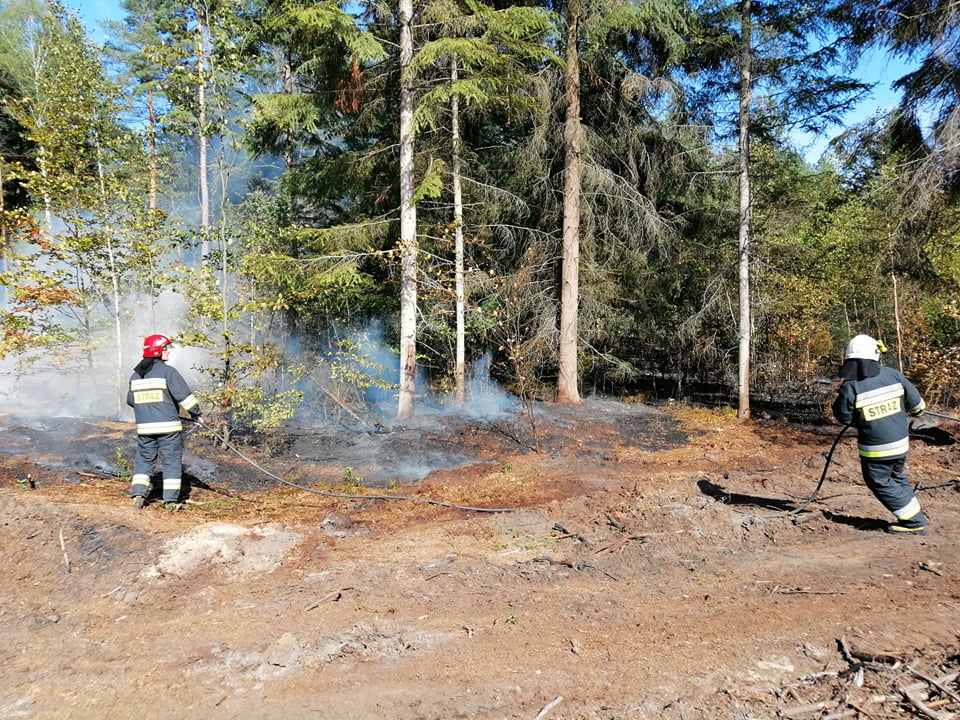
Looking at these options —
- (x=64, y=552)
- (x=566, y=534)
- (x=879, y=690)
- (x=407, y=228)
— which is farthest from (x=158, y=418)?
(x=407, y=228)

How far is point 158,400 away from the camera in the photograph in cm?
686

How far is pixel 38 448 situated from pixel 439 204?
9875 mm

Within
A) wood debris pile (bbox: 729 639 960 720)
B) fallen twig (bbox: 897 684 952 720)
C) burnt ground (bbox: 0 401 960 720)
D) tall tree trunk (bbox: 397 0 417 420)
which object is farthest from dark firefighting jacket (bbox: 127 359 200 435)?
fallen twig (bbox: 897 684 952 720)

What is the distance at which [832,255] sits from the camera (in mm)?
14672

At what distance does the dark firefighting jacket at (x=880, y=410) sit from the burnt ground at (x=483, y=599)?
92cm

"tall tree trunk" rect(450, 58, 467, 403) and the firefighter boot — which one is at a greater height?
"tall tree trunk" rect(450, 58, 467, 403)

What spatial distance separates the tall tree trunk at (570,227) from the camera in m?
15.5

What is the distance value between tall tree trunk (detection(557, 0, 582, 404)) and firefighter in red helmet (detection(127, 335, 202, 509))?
36.0 ft

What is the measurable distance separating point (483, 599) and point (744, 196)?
13.6m

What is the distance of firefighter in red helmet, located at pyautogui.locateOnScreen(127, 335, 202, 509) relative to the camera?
6.83 metres

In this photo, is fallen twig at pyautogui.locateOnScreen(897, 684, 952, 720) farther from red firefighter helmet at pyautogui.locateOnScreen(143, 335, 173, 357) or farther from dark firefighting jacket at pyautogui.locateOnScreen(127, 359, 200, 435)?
red firefighter helmet at pyautogui.locateOnScreen(143, 335, 173, 357)

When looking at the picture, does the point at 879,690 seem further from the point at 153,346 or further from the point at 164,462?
the point at 153,346

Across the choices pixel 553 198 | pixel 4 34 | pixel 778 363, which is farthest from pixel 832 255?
pixel 4 34

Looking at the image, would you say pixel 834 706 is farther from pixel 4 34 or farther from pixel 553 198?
pixel 4 34
